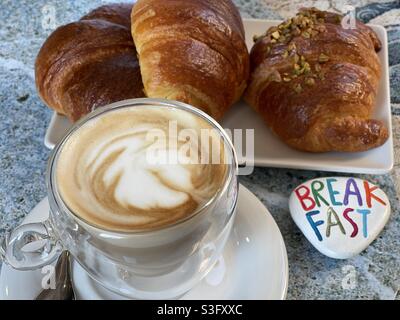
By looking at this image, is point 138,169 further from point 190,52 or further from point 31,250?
→ point 190,52

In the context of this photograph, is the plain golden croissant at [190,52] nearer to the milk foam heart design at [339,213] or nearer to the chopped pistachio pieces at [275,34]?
the chopped pistachio pieces at [275,34]

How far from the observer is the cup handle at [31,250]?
60 cm

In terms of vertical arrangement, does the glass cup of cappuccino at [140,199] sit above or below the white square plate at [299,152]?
above

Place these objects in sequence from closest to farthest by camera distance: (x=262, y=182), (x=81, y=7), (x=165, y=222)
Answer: (x=165, y=222)
(x=262, y=182)
(x=81, y=7)

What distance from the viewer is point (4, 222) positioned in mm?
784

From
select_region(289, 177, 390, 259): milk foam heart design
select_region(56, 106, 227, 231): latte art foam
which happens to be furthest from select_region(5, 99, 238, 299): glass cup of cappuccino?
select_region(289, 177, 390, 259): milk foam heart design

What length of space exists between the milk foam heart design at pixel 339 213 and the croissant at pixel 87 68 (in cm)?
30

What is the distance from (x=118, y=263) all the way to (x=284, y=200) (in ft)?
0.96

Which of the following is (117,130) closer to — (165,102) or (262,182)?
(165,102)

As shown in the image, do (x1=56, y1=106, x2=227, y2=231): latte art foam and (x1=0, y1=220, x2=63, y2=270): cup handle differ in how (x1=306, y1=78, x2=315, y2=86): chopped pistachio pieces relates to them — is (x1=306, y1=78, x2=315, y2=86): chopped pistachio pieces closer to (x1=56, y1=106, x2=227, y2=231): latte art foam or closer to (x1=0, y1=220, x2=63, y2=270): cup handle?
(x1=56, y1=106, x2=227, y2=231): latte art foam

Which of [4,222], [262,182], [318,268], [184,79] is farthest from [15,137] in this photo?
[318,268]

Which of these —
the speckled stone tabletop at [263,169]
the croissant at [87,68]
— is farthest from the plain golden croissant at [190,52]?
the speckled stone tabletop at [263,169]

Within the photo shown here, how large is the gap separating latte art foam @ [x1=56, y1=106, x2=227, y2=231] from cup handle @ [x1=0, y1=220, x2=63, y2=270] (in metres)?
0.08

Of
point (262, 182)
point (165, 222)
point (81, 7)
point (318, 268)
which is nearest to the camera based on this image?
point (165, 222)
